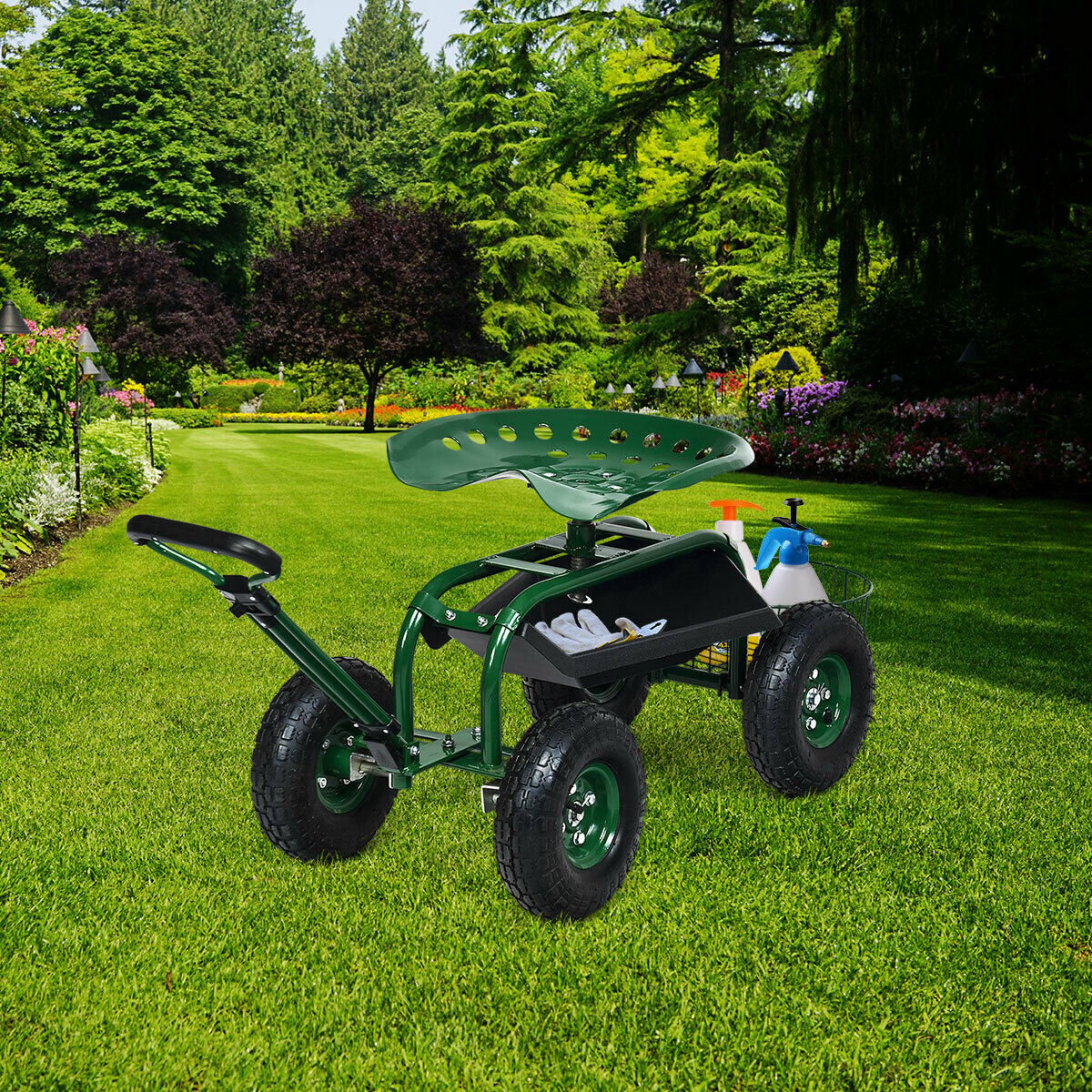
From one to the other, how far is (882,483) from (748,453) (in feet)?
42.1


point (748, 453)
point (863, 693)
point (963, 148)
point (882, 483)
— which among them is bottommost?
point (882, 483)

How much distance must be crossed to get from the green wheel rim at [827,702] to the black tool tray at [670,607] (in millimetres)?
433

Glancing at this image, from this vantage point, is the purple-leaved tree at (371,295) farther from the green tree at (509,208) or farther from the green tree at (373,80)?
the green tree at (373,80)

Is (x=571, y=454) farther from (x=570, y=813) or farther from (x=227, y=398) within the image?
(x=227, y=398)

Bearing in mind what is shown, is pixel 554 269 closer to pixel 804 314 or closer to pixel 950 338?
pixel 804 314

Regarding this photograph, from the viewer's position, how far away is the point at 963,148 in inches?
480

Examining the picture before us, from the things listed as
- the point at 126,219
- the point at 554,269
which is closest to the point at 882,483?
the point at 554,269

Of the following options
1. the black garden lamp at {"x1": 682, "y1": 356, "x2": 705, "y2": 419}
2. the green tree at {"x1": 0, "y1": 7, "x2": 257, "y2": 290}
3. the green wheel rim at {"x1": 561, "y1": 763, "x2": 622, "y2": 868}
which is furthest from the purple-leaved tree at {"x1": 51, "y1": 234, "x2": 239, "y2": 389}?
the green wheel rim at {"x1": 561, "y1": 763, "x2": 622, "y2": 868}

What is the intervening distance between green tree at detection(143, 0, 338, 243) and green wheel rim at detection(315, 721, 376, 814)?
50.2m

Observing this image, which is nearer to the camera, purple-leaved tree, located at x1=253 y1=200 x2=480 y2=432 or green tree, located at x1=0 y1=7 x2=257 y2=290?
purple-leaved tree, located at x1=253 y1=200 x2=480 y2=432

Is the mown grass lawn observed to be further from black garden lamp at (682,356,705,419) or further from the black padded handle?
black garden lamp at (682,356,705,419)

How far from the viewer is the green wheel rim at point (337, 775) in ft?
9.17

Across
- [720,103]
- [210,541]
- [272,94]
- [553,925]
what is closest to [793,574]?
[553,925]

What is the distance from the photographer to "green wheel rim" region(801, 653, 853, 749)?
11.2 feet
